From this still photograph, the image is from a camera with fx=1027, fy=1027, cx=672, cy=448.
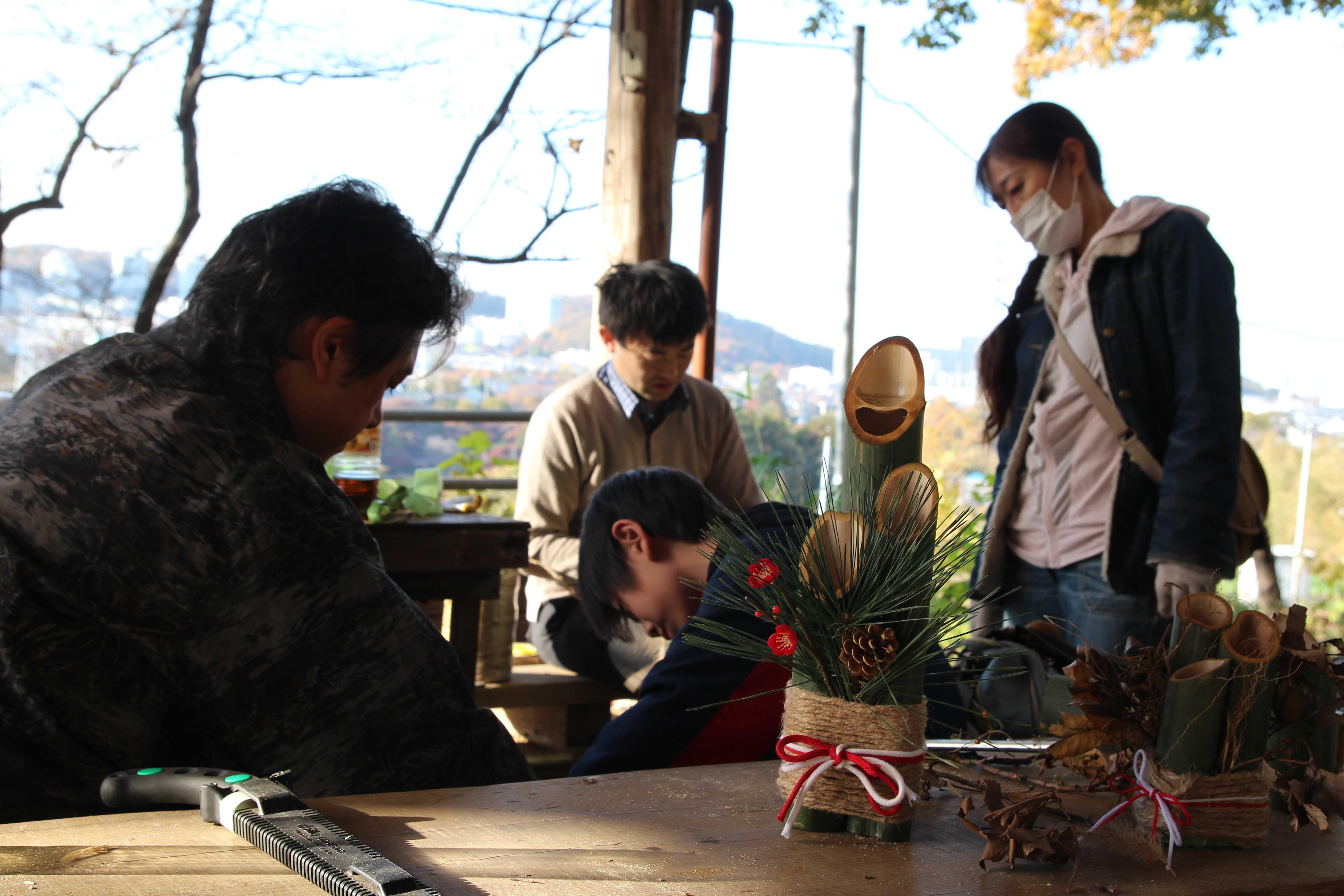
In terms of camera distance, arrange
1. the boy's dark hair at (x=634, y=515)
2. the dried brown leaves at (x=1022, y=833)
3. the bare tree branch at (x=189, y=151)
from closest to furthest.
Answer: the dried brown leaves at (x=1022, y=833) < the boy's dark hair at (x=634, y=515) < the bare tree branch at (x=189, y=151)

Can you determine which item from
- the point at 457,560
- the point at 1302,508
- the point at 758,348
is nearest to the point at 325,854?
the point at 457,560

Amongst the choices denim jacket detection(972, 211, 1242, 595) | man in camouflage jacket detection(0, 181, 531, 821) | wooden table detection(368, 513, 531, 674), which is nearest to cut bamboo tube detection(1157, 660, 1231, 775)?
man in camouflage jacket detection(0, 181, 531, 821)

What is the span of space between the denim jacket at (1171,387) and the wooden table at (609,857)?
1.12 m

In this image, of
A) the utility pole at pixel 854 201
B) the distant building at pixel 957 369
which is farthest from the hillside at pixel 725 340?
the distant building at pixel 957 369

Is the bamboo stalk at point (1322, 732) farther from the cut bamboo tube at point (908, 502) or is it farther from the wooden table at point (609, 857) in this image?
the cut bamboo tube at point (908, 502)

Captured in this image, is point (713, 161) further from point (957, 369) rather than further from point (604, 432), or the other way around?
point (957, 369)

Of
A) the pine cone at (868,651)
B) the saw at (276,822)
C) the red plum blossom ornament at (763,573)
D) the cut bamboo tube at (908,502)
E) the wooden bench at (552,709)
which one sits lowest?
the wooden bench at (552,709)

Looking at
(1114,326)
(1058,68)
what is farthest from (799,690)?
(1058,68)

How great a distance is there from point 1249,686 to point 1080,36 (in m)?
6.51

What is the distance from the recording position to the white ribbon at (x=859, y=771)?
0.87 m

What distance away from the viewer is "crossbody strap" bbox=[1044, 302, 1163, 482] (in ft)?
6.84

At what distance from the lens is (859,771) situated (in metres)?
0.89

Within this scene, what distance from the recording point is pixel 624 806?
38.1 inches

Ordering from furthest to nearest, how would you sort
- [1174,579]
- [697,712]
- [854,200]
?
[854,200] → [1174,579] → [697,712]
